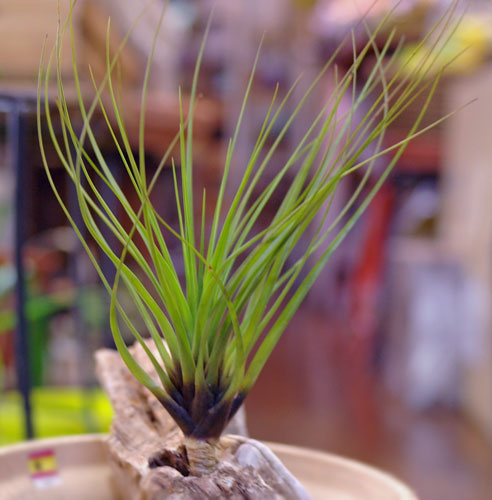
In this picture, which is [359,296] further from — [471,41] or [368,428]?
[471,41]

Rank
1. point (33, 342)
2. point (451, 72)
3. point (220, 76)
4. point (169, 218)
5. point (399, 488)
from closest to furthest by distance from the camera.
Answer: point (399, 488)
point (33, 342)
point (451, 72)
point (169, 218)
point (220, 76)

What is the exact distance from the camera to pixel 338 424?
2.53 m

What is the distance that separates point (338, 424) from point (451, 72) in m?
1.79

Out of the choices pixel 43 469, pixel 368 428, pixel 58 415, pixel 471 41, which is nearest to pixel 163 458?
pixel 43 469

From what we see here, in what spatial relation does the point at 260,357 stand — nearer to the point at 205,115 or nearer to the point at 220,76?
the point at 205,115

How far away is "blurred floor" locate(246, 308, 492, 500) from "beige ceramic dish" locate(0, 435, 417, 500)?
1319 millimetres

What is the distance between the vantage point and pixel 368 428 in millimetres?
2484

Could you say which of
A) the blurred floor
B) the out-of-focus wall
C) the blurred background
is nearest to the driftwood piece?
the blurred background

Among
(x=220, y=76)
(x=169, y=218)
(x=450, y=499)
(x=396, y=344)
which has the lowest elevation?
(x=450, y=499)

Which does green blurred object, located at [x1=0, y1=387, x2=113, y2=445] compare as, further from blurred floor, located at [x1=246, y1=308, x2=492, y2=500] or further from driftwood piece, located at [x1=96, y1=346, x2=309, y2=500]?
blurred floor, located at [x1=246, y1=308, x2=492, y2=500]

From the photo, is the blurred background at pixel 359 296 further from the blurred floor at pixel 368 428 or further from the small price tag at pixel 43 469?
the small price tag at pixel 43 469

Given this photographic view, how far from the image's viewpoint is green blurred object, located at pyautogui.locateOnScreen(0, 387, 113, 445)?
3.39 feet

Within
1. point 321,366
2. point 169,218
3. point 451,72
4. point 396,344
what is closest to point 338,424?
point 396,344

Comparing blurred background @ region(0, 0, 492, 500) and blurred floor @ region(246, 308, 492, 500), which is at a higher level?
blurred background @ region(0, 0, 492, 500)
